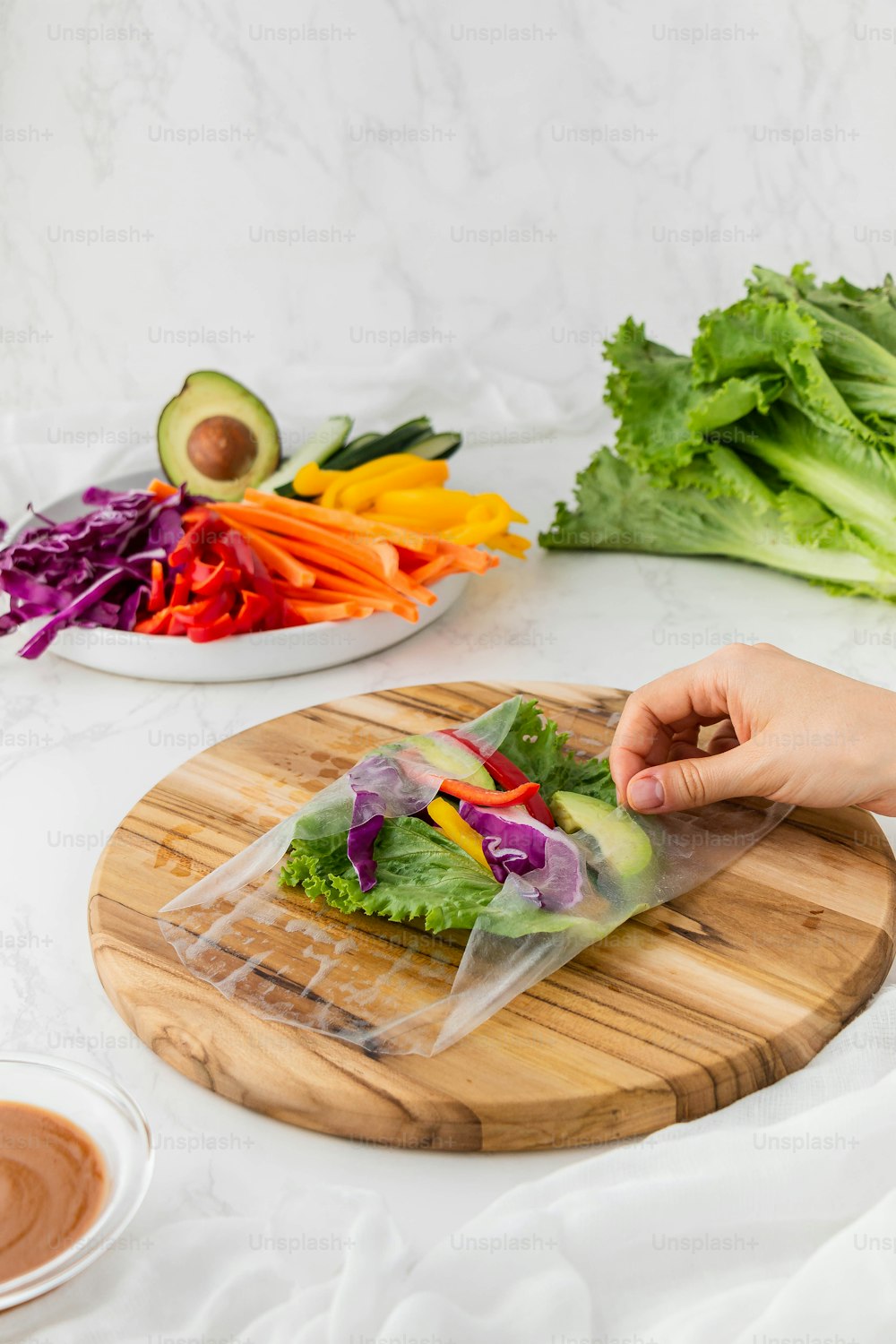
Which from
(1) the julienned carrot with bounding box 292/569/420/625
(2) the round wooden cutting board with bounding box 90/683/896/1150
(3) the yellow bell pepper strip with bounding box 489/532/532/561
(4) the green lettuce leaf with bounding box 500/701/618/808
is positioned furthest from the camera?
(3) the yellow bell pepper strip with bounding box 489/532/532/561

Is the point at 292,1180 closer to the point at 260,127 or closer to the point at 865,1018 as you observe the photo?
the point at 865,1018

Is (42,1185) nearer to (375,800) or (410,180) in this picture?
(375,800)

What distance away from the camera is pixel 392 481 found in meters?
3.24

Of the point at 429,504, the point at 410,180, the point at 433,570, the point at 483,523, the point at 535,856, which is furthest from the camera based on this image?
the point at 410,180

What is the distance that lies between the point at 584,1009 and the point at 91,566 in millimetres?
1590

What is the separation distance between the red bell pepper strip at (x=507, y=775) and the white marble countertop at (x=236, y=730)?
1.65 ft

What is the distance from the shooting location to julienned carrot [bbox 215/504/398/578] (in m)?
2.86

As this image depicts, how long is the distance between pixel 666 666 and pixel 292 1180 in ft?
5.02

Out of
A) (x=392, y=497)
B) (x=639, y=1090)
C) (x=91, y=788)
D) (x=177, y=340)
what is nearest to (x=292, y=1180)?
(x=639, y=1090)

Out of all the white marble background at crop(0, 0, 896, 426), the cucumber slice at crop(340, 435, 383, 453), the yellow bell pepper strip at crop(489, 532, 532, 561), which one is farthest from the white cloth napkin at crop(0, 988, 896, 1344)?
the white marble background at crop(0, 0, 896, 426)

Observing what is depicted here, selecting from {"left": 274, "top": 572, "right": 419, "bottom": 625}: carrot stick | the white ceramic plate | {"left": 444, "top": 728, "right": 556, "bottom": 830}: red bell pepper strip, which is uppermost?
{"left": 274, "top": 572, "right": 419, "bottom": 625}: carrot stick

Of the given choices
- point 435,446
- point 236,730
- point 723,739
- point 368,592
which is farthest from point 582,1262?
point 435,446

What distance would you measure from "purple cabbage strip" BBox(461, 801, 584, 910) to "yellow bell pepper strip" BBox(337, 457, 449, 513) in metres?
1.40

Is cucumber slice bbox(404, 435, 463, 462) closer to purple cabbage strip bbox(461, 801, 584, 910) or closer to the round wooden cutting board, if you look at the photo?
the round wooden cutting board
